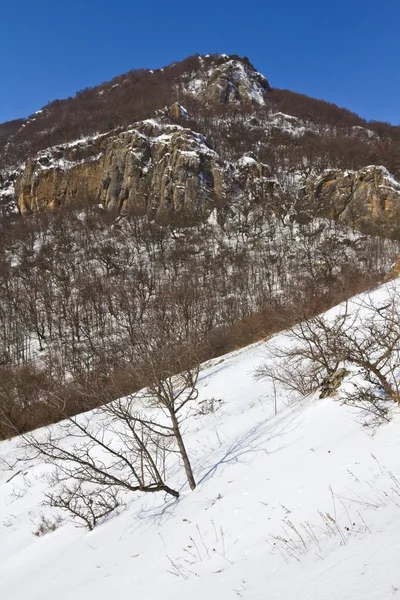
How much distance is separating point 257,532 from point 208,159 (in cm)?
7101

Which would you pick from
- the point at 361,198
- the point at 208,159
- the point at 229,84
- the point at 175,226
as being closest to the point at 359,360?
the point at 175,226

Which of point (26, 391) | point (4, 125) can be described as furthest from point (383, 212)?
point (4, 125)

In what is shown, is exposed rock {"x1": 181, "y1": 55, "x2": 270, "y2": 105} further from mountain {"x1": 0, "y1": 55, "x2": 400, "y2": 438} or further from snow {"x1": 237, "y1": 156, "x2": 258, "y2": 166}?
snow {"x1": 237, "y1": 156, "x2": 258, "y2": 166}

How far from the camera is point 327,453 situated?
15.1ft

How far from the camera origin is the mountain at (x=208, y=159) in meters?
65.1

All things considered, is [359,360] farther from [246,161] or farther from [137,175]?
[246,161]

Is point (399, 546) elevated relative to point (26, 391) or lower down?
lower down

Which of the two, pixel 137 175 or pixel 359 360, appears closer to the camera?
pixel 359 360

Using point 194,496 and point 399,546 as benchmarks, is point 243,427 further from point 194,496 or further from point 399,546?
point 399,546

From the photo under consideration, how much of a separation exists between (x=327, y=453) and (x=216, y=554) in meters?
1.84

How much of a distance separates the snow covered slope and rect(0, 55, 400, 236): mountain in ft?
196

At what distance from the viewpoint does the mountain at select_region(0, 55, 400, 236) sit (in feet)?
213

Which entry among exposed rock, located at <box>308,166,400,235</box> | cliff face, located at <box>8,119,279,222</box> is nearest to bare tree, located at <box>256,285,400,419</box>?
exposed rock, located at <box>308,166,400,235</box>

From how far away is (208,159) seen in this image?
68.4 meters
